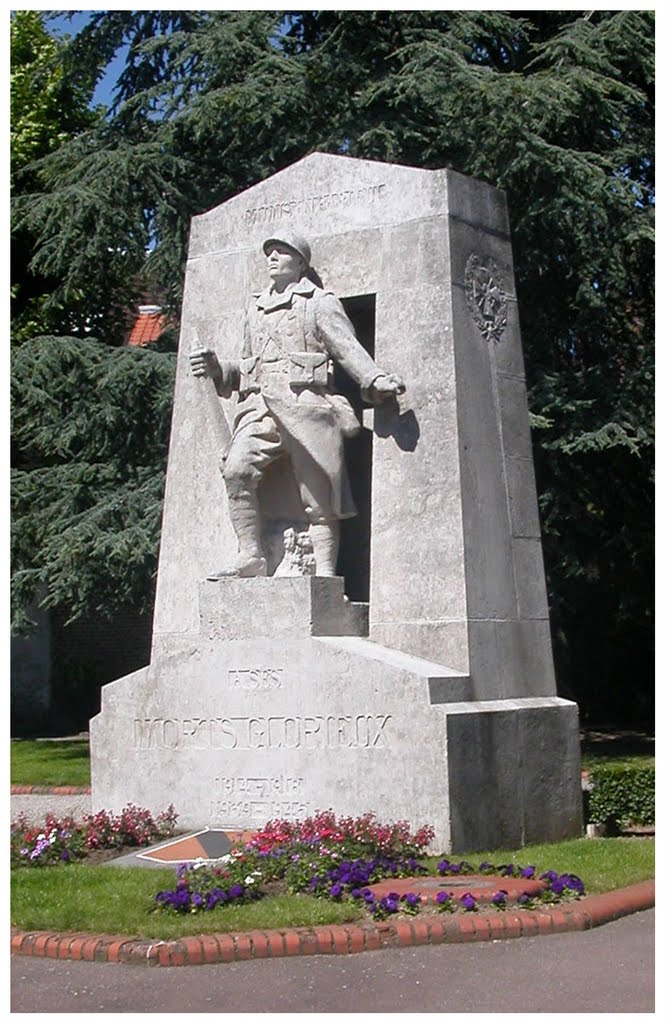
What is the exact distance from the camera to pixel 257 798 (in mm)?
12242

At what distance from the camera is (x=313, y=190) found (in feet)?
43.5

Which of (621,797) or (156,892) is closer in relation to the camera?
(156,892)

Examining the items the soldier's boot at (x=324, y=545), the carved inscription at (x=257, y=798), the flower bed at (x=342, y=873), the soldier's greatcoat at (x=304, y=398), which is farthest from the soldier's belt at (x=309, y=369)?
the flower bed at (x=342, y=873)

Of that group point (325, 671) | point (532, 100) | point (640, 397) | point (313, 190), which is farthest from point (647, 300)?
point (325, 671)

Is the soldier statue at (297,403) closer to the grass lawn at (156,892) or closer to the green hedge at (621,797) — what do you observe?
the green hedge at (621,797)

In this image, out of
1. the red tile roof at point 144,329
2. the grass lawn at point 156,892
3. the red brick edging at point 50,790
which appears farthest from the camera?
the red tile roof at point 144,329

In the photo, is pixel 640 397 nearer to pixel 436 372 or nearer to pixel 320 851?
pixel 436 372

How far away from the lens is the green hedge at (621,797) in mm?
12977

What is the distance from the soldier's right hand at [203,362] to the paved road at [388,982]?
5462 millimetres

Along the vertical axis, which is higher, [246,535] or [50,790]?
[246,535]

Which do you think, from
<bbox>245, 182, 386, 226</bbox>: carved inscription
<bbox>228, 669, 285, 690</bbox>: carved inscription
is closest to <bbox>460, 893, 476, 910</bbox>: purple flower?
<bbox>228, 669, 285, 690</bbox>: carved inscription

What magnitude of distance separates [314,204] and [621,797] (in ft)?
16.5

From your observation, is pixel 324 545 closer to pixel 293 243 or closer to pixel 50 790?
pixel 293 243

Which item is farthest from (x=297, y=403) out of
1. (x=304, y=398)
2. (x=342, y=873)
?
(x=342, y=873)
